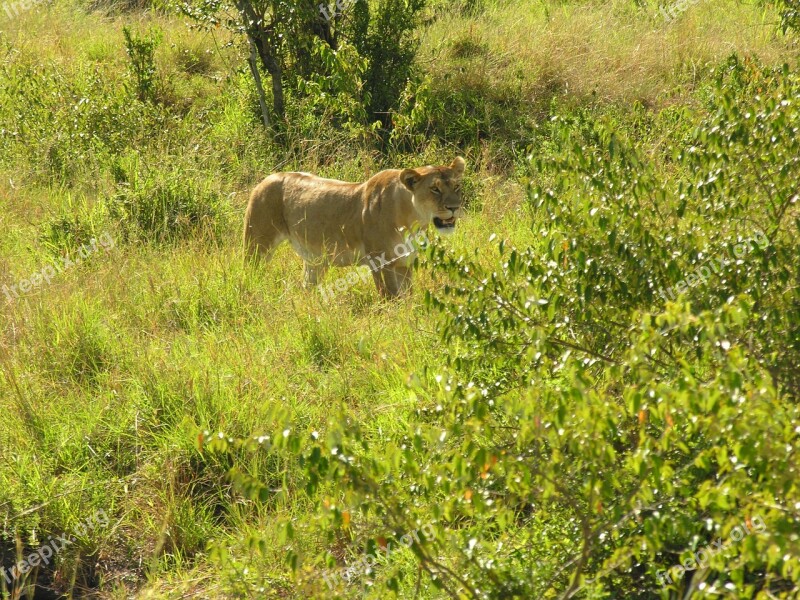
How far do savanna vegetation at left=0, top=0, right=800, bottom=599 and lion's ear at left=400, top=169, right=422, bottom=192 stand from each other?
78cm

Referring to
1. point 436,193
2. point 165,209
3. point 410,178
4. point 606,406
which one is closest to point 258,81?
point 165,209

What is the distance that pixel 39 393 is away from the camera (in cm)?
547

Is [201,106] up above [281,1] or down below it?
below

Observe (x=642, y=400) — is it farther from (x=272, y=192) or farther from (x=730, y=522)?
(x=272, y=192)

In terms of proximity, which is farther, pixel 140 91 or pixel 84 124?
pixel 140 91

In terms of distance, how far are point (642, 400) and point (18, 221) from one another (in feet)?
23.2

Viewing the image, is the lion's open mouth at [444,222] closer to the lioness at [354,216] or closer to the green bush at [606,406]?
the lioness at [354,216]

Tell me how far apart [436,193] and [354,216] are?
700 mm

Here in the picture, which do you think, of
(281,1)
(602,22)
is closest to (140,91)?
(281,1)

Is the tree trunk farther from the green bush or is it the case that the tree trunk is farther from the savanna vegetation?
the green bush

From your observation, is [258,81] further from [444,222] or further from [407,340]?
[407,340]

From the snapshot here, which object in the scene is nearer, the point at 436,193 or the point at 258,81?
the point at 436,193

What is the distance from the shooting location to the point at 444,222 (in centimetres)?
716

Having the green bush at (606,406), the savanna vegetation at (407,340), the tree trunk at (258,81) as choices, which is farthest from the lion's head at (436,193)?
the tree trunk at (258,81)
